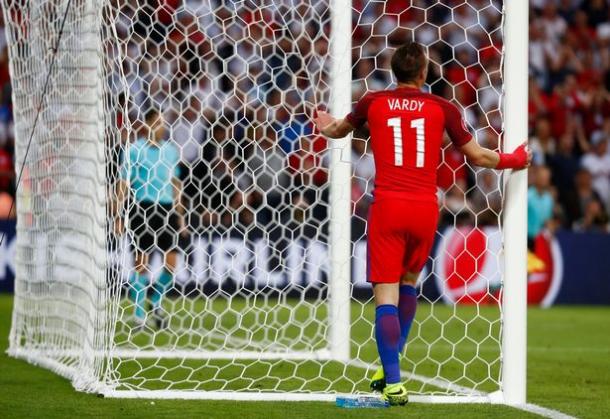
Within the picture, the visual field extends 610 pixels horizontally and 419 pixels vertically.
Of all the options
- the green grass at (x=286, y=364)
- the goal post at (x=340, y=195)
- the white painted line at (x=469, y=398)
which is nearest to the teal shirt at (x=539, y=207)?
the green grass at (x=286, y=364)

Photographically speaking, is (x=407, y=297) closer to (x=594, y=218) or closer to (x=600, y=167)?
(x=594, y=218)

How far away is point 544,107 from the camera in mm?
17734

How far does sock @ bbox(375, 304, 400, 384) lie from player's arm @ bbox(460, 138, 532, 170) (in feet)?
2.74

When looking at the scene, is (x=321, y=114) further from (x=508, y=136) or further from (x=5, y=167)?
(x=5, y=167)

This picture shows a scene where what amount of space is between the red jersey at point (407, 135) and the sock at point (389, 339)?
57cm

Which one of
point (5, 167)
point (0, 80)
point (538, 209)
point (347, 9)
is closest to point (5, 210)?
point (5, 167)

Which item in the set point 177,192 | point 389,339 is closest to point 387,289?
point 389,339

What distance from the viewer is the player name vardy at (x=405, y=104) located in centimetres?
591

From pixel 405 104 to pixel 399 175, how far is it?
34 cm

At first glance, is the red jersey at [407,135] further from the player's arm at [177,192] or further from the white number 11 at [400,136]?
the player's arm at [177,192]

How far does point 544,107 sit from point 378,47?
3189 mm

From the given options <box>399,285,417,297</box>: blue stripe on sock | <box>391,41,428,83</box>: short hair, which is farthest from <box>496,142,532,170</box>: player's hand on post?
<box>399,285,417,297</box>: blue stripe on sock

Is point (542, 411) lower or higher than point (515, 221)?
lower

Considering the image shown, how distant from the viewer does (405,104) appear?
5914mm
